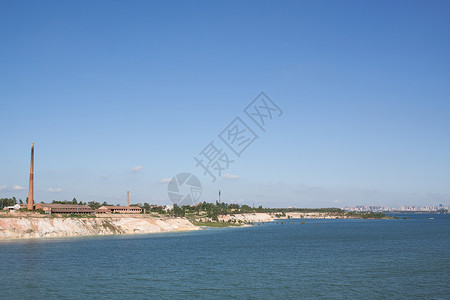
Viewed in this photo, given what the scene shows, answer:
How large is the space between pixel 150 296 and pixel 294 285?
17.2 metres

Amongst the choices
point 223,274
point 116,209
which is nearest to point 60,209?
point 116,209

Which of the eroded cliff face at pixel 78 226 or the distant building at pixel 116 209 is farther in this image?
the distant building at pixel 116 209

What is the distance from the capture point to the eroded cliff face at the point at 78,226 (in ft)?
357

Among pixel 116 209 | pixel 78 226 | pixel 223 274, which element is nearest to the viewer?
pixel 223 274

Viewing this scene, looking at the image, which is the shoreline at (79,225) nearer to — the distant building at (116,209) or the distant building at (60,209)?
the distant building at (60,209)

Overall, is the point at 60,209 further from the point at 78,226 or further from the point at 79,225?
the point at 78,226

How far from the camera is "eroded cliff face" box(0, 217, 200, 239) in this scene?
108875 mm

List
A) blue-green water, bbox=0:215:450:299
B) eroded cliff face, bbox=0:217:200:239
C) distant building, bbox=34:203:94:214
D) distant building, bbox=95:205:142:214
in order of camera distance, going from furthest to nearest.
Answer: distant building, bbox=95:205:142:214 < distant building, bbox=34:203:94:214 < eroded cliff face, bbox=0:217:200:239 < blue-green water, bbox=0:215:450:299

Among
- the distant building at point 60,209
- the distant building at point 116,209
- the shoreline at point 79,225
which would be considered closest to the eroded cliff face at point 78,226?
the shoreline at point 79,225

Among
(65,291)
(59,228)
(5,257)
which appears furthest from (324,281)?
(59,228)

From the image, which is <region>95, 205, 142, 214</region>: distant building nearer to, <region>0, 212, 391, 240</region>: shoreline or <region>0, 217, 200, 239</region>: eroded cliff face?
<region>0, 212, 391, 240</region>: shoreline

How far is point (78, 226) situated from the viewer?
124750mm

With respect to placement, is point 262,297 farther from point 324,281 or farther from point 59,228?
point 59,228

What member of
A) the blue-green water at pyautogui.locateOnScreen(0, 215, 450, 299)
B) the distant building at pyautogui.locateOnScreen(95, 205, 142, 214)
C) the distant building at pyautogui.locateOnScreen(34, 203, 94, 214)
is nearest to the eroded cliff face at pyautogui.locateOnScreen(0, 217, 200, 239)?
the distant building at pyautogui.locateOnScreen(34, 203, 94, 214)
